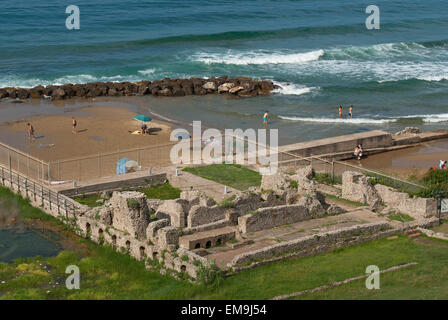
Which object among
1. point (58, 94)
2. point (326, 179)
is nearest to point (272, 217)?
point (326, 179)

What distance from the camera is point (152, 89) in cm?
6112

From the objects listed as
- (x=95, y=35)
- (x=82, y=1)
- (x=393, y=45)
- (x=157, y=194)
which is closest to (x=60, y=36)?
(x=95, y=35)

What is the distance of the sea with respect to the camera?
2213 inches

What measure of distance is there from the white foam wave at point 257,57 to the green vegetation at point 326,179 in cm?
3838

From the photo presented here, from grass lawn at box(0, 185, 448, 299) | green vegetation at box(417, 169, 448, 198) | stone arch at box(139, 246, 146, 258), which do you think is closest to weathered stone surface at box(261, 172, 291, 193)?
grass lawn at box(0, 185, 448, 299)

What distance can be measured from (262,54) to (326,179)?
43.2 m

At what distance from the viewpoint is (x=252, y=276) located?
2517cm

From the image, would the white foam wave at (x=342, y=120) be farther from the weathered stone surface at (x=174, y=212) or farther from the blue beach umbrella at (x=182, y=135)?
the weathered stone surface at (x=174, y=212)

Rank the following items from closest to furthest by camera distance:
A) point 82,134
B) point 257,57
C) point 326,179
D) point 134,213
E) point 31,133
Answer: point 134,213 < point 326,179 < point 31,133 < point 82,134 < point 257,57

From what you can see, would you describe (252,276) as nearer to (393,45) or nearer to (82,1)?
(393,45)

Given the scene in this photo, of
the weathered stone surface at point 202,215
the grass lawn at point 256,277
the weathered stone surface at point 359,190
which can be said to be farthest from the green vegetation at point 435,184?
the weathered stone surface at point 202,215

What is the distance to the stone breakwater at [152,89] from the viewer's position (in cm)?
5944

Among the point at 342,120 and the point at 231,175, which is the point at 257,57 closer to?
the point at 342,120

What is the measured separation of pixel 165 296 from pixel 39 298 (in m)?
4.04
